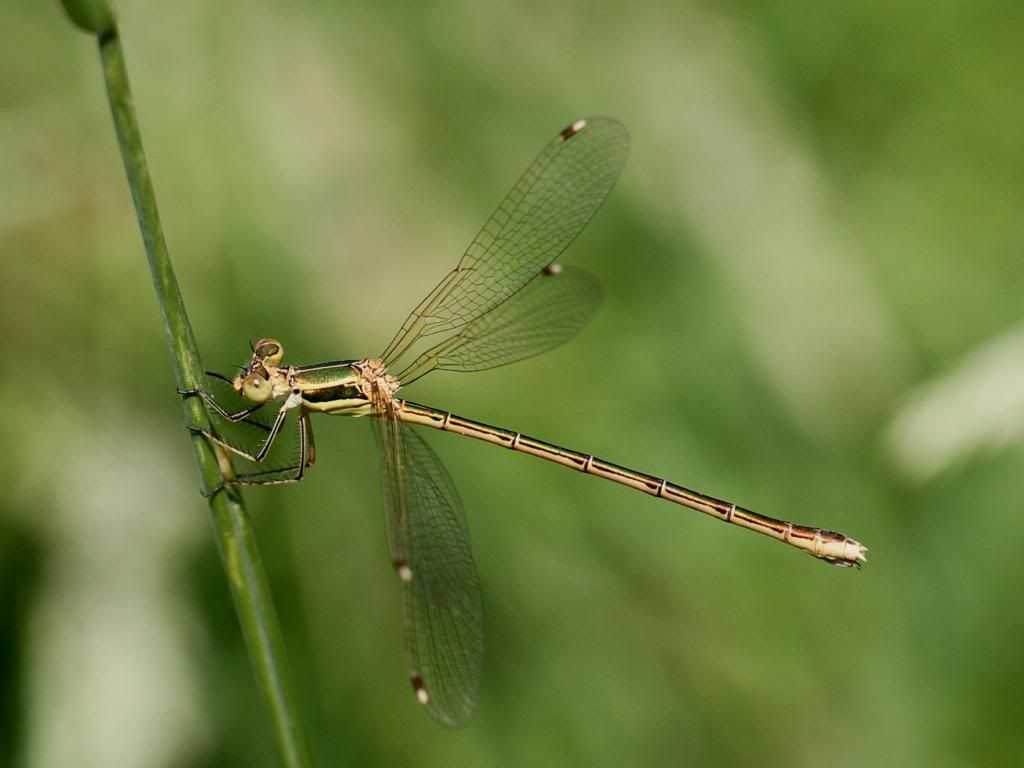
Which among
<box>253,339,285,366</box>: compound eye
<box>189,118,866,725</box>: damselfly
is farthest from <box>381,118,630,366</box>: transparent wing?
<box>253,339,285,366</box>: compound eye

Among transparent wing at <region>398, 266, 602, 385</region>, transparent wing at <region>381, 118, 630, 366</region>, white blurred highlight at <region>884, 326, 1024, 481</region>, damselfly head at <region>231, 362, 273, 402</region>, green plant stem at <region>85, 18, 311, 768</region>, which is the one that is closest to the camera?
green plant stem at <region>85, 18, 311, 768</region>

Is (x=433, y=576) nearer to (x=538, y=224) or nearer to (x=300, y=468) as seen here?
(x=300, y=468)

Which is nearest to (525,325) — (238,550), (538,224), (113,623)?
(538,224)

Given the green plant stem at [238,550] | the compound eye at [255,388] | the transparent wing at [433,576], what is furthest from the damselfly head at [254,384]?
the green plant stem at [238,550]

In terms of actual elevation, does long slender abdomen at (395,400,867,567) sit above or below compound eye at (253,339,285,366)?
above

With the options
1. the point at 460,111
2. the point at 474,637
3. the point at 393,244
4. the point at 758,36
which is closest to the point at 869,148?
the point at 758,36

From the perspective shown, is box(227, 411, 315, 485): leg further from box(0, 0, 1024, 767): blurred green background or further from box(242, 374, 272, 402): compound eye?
box(0, 0, 1024, 767): blurred green background

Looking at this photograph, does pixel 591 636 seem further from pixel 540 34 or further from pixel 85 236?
pixel 540 34
